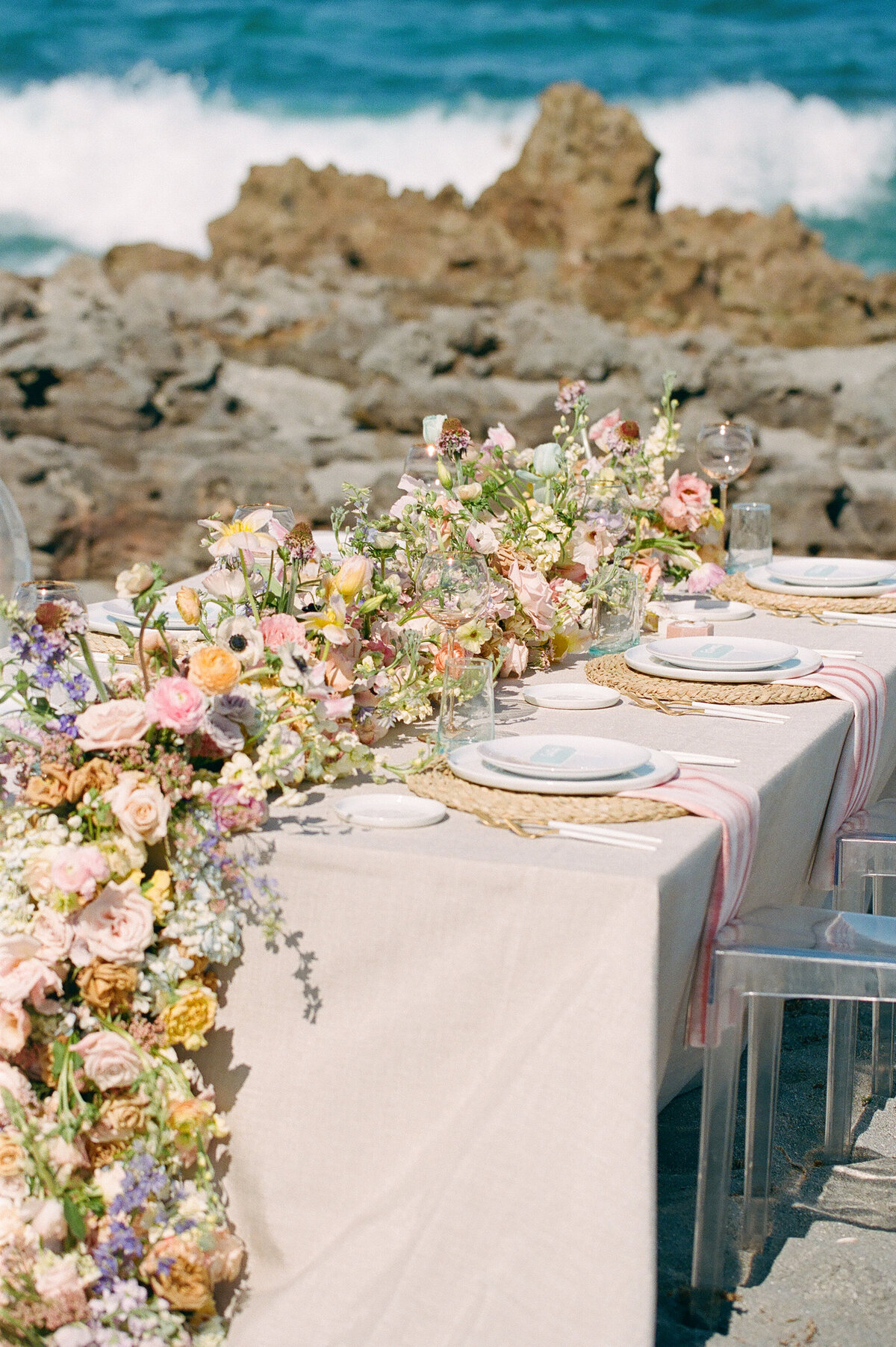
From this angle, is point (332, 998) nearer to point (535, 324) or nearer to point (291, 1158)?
point (291, 1158)

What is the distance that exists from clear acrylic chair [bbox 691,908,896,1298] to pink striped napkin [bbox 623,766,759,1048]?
1 centimetres

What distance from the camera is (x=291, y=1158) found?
4.21ft

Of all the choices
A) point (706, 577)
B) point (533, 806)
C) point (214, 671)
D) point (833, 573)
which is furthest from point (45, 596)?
point (833, 573)

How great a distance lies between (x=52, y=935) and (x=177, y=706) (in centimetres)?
24

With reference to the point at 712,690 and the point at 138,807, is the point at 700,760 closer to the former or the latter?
the point at 712,690

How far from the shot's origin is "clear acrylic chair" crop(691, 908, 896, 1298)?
53.5 inches

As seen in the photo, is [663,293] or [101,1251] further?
[663,293]

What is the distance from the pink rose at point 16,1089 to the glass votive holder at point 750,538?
1887 millimetres

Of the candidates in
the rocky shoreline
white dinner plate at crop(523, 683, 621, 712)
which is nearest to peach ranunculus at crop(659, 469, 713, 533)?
white dinner plate at crop(523, 683, 621, 712)

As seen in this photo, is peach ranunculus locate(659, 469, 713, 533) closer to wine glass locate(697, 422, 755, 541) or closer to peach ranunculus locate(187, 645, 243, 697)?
wine glass locate(697, 422, 755, 541)

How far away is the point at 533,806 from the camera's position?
1311mm

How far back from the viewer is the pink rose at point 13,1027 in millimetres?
1217

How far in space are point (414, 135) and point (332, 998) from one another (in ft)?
32.4

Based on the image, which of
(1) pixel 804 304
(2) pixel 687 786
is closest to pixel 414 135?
(1) pixel 804 304
